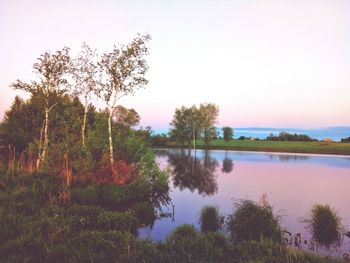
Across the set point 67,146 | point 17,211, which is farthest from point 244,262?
point 67,146

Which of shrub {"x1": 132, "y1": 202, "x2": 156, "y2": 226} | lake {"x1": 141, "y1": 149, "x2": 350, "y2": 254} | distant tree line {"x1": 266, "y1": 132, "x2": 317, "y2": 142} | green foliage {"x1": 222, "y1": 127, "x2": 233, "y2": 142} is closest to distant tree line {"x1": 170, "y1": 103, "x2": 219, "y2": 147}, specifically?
green foliage {"x1": 222, "y1": 127, "x2": 233, "y2": 142}

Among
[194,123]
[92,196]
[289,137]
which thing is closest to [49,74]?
[92,196]

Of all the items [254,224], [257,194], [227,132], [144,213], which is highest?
[227,132]

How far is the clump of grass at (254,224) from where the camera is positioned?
35.8 feet

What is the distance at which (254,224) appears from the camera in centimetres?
1127

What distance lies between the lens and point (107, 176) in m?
17.5

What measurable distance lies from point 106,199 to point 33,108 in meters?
23.1

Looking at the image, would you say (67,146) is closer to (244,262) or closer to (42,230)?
(42,230)

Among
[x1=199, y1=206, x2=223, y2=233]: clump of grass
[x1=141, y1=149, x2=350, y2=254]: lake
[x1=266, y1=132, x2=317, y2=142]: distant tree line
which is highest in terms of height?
[x1=266, y1=132, x2=317, y2=142]: distant tree line

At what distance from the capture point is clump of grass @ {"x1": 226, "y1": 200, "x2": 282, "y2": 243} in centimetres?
1091

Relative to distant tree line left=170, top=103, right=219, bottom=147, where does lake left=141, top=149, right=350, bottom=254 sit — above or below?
below

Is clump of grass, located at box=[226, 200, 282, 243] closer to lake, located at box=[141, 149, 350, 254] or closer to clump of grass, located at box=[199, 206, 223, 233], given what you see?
clump of grass, located at box=[199, 206, 223, 233]

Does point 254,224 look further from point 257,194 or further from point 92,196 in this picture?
point 257,194

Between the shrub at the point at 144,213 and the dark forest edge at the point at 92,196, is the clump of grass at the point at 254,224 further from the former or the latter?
the shrub at the point at 144,213
